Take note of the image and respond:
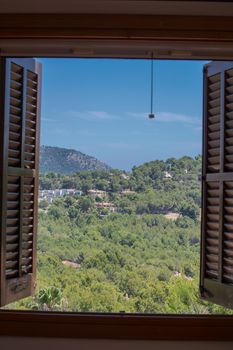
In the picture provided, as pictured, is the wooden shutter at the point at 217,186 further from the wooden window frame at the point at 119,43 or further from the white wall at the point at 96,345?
the white wall at the point at 96,345

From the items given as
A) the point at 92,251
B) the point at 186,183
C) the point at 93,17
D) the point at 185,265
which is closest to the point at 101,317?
the point at 92,251

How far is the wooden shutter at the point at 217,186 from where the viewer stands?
7.04 feet

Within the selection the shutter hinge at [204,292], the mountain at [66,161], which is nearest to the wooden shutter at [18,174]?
the mountain at [66,161]

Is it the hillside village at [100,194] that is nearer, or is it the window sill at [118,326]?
the window sill at [118,326]

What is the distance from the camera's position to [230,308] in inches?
84.3

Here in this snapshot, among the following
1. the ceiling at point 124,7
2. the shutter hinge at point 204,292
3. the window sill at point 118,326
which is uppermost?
the ceiling at point 124,7

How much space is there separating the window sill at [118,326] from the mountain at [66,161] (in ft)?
2.45

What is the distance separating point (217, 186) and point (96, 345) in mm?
1000

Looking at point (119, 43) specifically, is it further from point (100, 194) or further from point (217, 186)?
point (217, 186)

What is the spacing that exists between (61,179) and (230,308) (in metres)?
1.09

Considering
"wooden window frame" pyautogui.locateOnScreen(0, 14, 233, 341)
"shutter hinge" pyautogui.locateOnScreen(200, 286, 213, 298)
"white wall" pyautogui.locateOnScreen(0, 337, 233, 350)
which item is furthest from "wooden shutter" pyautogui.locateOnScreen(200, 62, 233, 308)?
"white wall" pyautogui.locateOnScreen(0, 337, 233, 350)

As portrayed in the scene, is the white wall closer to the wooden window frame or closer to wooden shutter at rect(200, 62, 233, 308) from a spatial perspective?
the wooden window frame

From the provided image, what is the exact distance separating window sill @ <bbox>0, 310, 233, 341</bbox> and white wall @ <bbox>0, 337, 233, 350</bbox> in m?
0.02

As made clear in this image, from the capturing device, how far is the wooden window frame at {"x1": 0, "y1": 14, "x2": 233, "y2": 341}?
2066mm
